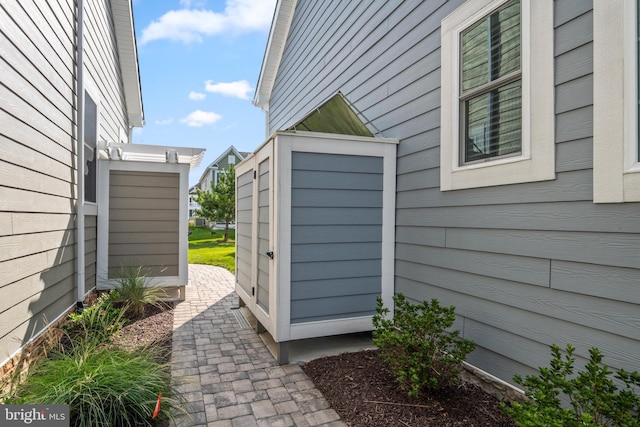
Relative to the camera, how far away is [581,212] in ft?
6.98

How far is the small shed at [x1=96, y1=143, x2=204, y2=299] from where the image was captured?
5.50m

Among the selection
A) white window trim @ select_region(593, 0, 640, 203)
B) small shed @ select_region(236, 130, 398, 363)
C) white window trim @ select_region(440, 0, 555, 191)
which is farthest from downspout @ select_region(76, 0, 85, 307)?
white window trim @ select_region(593, 0, 640, 203)

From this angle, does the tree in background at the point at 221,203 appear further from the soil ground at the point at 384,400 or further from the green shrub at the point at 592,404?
the green shrub at the point at 592,404

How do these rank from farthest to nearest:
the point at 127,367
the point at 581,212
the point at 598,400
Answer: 1. the point at 127,367
2. the point at 581,212
3. the point at 598,400

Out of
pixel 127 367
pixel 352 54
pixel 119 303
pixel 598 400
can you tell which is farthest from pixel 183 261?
pixel 598 400

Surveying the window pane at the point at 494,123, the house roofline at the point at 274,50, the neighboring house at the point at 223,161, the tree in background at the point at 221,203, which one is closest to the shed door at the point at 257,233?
the window pane at the point at 494,123

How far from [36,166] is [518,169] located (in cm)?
385

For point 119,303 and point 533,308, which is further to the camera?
point 119,303

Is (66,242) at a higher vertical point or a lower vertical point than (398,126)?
lower

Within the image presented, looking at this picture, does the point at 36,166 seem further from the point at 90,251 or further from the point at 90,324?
the point at 90,251

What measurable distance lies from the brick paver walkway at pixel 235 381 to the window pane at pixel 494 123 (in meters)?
2.29

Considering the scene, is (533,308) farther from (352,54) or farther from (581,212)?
(352,54)

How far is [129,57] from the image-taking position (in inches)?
297

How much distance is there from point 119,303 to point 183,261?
1.07 meters
